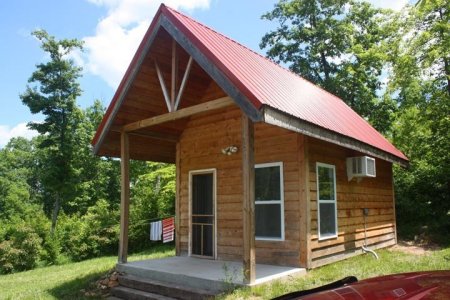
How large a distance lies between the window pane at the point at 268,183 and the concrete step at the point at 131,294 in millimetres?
2884

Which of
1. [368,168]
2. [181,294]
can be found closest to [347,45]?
[368,168]

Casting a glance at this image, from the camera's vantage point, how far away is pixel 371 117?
21766 millimetres

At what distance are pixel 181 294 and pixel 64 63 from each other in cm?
1857

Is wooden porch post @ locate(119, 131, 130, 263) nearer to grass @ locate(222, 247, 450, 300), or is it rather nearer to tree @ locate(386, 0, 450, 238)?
grass @ locate(222, 247, 450, 300)

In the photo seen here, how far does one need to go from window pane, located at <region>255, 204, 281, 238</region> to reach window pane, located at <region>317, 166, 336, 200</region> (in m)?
1.06

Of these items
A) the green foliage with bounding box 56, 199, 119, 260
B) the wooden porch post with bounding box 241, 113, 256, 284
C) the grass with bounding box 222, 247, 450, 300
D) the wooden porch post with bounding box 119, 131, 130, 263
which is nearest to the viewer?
the grass with bounding box 222, 247, 450, 300

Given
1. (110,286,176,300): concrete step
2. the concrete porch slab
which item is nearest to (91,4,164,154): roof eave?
the concrete porch slab

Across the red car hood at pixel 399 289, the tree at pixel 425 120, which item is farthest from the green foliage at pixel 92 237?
the red car hood at pixel 399 289

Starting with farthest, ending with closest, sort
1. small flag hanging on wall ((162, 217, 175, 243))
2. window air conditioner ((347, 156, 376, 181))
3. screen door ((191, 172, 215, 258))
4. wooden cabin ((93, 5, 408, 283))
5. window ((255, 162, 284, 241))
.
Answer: small flag hanging on wall ((162, 217, 175, 243)) → screen door ((191, 172, 215, 258)) → window air conditioner ((347, 156, 376, 181)) → window ((255, 162, 284, 241)) → wooden cabin ((93, 5, 408, 283))

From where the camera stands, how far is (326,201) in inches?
345

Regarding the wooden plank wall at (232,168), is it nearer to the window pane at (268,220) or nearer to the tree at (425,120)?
the window pane at (268,220)

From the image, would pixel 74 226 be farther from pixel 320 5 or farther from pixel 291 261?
pixel 320 5

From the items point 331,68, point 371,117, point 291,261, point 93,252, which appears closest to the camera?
point 291,261

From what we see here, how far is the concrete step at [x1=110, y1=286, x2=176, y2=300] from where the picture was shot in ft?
24.2
